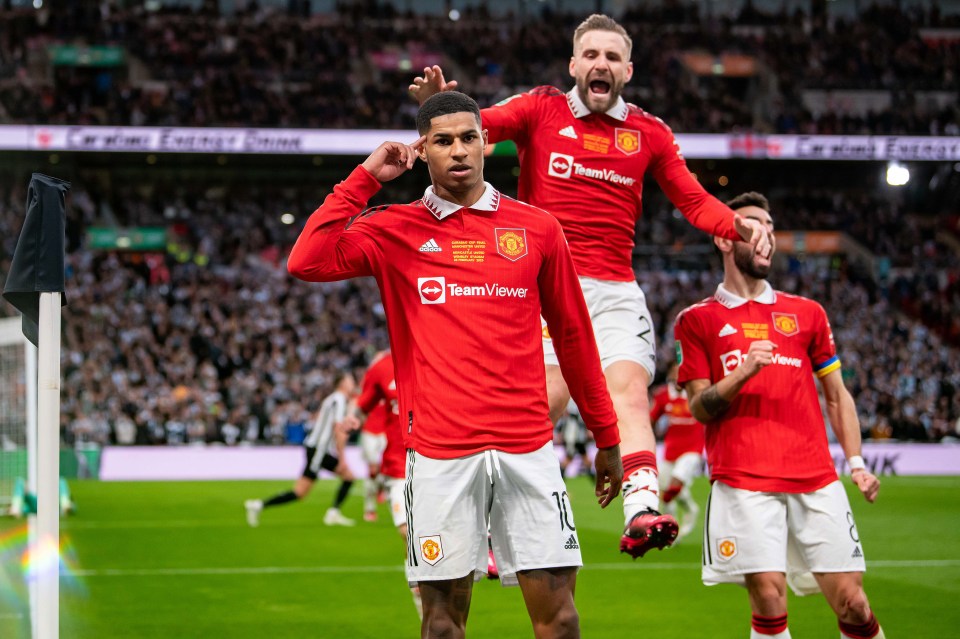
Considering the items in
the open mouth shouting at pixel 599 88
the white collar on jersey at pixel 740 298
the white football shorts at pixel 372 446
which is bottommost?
the white football shorts at pixel 372 446

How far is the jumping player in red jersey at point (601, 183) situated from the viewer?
638cm

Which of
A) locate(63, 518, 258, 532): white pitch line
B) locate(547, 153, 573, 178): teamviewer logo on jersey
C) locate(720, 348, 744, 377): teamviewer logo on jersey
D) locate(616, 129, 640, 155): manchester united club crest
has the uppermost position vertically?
locate(616, 129, 640, 155): manchester united club crest

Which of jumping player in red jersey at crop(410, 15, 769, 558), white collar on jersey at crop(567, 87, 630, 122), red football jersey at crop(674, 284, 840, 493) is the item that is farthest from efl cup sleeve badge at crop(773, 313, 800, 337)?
white collar on jersey at crop(567, 87, 630, 122)

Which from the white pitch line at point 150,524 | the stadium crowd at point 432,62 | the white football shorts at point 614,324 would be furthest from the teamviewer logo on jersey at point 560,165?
Answer: the stadium crowd at point 432,62

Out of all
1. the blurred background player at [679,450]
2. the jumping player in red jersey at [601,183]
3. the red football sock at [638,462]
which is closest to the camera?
the red football sock at [638,462]

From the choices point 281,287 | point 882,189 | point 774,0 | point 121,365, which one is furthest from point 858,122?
point 121,365

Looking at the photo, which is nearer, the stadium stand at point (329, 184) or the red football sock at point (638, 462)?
the red football sock at point (638, 462)

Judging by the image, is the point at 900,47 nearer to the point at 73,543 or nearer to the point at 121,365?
the point at 121,365

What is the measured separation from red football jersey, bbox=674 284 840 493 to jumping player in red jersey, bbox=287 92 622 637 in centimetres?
186

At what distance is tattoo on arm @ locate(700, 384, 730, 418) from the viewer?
6.50 meters

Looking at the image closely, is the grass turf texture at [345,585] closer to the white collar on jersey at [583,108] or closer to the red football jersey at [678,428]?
the red football jersey at [678,428]

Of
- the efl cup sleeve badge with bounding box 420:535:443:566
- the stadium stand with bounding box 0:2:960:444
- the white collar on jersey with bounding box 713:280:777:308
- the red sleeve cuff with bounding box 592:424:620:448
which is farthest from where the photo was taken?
the stadium stand with bounding box 0:2:960:444

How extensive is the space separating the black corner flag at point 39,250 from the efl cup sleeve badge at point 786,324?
12.9 ft

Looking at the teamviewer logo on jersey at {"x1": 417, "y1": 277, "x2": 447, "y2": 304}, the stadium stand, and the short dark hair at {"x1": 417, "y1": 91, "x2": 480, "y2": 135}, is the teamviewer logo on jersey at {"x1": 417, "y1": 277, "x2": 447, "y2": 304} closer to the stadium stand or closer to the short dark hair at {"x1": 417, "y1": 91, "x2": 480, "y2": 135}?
the short dark hair at {"x1": 417, "y1": 91, "x2": 480, "y2": 135}
